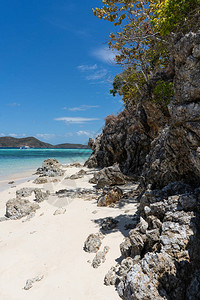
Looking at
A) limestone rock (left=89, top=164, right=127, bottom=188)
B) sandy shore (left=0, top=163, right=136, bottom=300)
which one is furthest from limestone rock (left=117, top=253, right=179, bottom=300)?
limestone rock (left=89, top=164, right=127, bottom=188)

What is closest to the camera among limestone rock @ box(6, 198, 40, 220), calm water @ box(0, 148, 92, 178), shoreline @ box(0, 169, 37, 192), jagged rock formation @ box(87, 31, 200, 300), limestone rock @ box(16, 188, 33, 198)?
jagged rock formation @ box(87, 31, 200, 300)

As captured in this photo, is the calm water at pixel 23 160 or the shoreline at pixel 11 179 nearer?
the shoreline at pixel 11 179

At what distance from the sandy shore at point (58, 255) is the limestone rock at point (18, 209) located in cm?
38

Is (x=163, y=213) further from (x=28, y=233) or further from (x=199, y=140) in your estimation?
(x=28, y=233)

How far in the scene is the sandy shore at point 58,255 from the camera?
13.1 ft

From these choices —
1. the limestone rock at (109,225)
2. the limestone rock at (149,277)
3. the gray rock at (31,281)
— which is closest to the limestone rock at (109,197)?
the limestone rock at (109,225)

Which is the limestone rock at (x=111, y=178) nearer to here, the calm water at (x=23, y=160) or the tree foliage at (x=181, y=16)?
the tree foliage at (x=181, y=16)

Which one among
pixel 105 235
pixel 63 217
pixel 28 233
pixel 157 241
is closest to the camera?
pixel 157 241

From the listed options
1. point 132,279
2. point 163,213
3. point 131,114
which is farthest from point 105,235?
point 131,114

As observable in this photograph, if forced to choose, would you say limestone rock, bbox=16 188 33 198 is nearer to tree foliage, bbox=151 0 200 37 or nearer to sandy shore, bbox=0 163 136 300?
sandy shore, bbox=0 163 136 300

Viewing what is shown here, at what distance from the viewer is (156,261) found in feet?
11.0

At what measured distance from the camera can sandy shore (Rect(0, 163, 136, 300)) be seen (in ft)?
13.1

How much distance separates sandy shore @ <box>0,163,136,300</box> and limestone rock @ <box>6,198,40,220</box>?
38 centimetres

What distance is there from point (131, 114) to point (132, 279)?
58.5 feet
